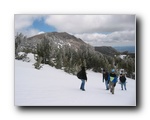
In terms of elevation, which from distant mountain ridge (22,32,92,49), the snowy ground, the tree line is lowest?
the snowy ground

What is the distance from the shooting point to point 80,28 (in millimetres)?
7371

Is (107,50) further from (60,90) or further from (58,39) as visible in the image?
(60,90)

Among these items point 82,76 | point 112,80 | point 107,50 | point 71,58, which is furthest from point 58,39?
point 112,80

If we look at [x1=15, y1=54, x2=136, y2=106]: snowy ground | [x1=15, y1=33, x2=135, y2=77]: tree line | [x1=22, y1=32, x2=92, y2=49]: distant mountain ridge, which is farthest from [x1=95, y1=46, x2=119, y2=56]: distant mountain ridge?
[x1=15, y1=54, x2=136, y2=106]: snowy ground

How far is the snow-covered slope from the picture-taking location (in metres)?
7.24

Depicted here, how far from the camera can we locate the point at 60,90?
7328mm

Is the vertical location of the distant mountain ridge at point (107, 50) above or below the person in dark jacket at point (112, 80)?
above

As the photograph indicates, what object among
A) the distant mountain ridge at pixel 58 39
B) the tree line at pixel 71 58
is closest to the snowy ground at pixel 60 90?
the tree line at pixel 71 58

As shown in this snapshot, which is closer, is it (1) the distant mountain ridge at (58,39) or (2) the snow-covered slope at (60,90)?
(2) the snow-covered slope at (60,90)

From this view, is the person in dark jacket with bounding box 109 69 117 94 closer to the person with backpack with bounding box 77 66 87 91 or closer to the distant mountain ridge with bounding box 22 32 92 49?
the person with backpack with bounding box 77 66 87 91

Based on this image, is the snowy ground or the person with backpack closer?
the snowy ground

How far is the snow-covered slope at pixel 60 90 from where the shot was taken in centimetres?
724

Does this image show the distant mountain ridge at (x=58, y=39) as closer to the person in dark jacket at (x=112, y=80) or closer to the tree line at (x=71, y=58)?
the tree line at (x=71, y=58)
